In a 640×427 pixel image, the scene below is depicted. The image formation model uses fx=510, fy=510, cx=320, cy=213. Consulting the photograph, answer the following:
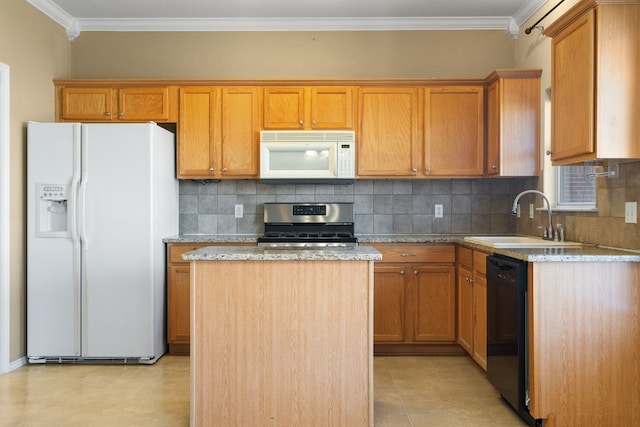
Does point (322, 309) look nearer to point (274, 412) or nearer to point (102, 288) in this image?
point (274, 412)

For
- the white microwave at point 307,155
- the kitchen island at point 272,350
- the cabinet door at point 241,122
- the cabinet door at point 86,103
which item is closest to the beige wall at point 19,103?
the cabinet door at point 86,103

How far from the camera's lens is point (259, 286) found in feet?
7.89

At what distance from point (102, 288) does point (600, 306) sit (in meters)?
3.24

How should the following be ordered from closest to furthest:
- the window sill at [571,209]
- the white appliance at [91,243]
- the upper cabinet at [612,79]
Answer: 1. the upper cabinet at [612,79]
2. the window sill at [571,209]
3. the white appliance at [91,243]

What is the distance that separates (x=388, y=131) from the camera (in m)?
4.22

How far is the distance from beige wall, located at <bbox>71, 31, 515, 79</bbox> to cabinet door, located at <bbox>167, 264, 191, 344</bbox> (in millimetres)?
1771

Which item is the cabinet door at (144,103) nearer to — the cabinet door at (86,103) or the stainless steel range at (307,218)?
the cabinet door at (86,103)

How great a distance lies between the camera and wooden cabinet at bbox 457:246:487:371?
3.39 metres

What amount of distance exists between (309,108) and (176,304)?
6.25 feet

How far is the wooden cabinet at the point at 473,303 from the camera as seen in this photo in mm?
3387

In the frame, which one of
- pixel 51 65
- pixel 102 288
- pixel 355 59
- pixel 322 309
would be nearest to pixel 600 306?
pixel 322 309

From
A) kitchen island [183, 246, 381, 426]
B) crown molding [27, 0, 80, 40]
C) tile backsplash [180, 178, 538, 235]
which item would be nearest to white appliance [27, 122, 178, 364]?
tile backsplash [180, 178, 538, 235]

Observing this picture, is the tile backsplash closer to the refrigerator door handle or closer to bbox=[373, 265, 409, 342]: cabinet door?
bbox=[373, 265, 409, 342]: cabinet door

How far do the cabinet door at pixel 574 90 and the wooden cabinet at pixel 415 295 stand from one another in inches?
52.5
